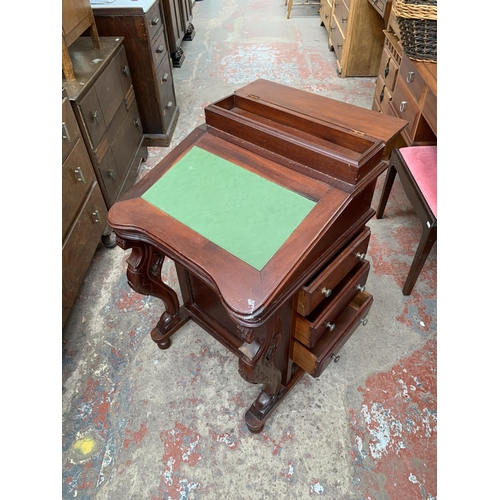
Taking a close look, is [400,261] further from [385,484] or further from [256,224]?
[256,224]

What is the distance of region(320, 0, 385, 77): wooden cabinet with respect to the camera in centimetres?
340

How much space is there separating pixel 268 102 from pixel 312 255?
0.64 meters

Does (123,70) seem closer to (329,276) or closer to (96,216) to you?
(96,216)

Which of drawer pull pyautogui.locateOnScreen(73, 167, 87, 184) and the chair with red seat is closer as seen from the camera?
the chair with red seat

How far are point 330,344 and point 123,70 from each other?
2.16 metres

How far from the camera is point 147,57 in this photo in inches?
99.3

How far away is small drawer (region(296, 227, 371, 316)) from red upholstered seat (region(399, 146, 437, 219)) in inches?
21.8

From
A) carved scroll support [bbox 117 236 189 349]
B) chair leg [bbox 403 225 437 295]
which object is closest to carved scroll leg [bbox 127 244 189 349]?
carved scroll support [bbox 117 236 189 349]

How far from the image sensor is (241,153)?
122 cm

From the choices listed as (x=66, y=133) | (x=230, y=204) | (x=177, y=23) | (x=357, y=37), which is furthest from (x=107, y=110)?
(x=357, y=37)

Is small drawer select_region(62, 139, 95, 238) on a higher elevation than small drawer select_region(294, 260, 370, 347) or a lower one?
higher

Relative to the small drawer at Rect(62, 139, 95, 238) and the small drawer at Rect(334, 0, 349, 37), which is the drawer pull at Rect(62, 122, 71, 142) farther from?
the small drawer at Rect(334, 0, 349, 37)

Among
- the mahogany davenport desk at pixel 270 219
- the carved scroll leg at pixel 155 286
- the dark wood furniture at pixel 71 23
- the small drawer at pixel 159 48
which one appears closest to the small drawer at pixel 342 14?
the small drawer at pixel 159 48

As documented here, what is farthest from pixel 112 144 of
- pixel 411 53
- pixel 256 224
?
pixel 411 53
